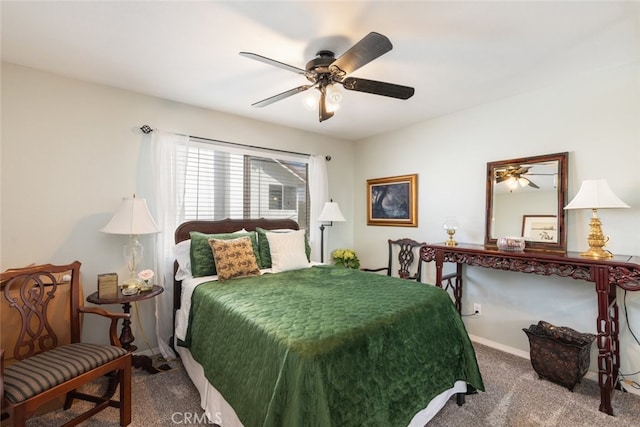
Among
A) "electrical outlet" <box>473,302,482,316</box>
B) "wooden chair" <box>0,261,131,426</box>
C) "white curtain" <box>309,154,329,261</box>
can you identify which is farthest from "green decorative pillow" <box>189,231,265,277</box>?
"electrical outlet" <box>473,302,482,316</box>

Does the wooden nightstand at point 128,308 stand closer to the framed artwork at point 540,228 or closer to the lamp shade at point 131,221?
the lamp shade at point 131,221

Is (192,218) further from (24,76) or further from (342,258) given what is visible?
(342,258)

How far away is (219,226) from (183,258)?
0.59 metres

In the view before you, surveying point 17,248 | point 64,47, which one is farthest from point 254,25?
point 17,248

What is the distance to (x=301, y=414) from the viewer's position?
1177mm

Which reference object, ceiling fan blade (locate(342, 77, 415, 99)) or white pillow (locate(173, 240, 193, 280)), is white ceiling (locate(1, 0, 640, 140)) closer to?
ceiling fan blade (locate(342, 77, 415, 99))

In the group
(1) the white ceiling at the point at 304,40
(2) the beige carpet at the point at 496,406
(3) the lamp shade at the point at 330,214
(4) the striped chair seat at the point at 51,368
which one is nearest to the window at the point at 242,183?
(3) the lamp shade at the point at 330,214

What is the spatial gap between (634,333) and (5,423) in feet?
14.6

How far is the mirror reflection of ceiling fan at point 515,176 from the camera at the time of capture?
2781 millimetres

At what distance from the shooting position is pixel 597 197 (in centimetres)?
214

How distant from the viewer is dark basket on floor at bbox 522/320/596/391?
2195mm

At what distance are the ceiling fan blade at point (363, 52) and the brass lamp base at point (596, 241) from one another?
217 cm

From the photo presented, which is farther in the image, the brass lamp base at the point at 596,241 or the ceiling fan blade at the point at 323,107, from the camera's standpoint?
the brass lamp base at the point at 596,241

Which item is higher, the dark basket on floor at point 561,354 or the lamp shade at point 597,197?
the lamp shade at point 597,197
